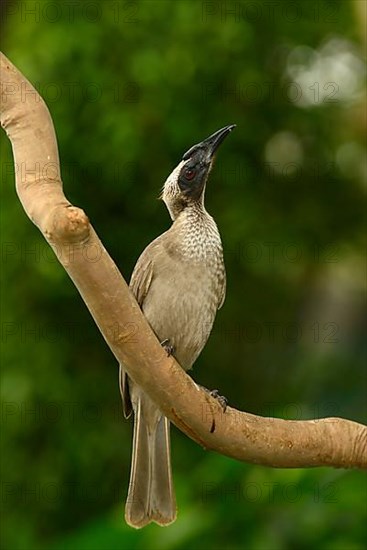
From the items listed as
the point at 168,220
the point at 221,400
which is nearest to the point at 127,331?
the point at 221,400

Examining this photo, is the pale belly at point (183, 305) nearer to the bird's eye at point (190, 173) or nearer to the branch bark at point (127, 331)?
the bird's eye at point (190, 173)

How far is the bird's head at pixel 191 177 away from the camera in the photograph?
5.98 ft

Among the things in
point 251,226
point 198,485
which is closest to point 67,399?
point 198,485

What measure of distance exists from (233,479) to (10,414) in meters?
0.64

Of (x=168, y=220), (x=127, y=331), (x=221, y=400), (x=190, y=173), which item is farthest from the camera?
(x=168, y=220)

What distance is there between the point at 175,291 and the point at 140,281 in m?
0.07

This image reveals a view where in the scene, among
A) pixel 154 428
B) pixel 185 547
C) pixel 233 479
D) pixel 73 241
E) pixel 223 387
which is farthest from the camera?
pixel 223 387

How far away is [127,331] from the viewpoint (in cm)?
140

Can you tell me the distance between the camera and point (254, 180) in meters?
2.97

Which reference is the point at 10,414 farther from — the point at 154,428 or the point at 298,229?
the point at 154,428

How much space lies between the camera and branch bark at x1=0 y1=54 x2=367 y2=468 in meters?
1.30

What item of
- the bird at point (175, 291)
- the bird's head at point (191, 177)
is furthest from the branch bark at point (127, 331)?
the bird's head at point (191, 177)

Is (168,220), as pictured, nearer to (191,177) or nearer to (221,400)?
(191,177)

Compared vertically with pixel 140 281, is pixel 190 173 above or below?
above
